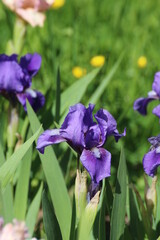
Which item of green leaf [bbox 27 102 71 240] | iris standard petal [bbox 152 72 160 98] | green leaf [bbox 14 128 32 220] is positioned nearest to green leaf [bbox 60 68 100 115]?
iris standard petal [bbox 152 72 160 98]

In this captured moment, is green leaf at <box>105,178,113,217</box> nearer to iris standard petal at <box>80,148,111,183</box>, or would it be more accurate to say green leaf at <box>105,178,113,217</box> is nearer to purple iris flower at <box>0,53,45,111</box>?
iris standard petal at <box>80,148,111,183</box>

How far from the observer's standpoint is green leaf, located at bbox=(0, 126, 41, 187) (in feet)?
3.75

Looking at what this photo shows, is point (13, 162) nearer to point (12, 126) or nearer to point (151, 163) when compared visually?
point (151, 163)

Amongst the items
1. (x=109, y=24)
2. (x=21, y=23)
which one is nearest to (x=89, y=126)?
(x=21, y=23)

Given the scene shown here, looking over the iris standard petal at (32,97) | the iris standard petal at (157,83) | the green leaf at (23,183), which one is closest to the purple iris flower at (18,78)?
the iris standard petal at (32,97)

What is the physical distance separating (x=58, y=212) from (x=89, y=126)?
0.25 m

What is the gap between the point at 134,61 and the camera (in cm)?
297

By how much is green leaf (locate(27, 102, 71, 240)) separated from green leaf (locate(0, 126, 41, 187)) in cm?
10

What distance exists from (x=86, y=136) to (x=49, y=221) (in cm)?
24

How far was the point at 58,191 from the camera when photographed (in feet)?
4.05

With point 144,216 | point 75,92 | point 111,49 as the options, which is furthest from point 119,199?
point 111,49

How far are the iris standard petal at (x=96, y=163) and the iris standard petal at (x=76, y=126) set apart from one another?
0.12 feet

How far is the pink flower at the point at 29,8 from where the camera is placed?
2.03 metres

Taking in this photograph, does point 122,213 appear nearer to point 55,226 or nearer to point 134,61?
point 55,226
